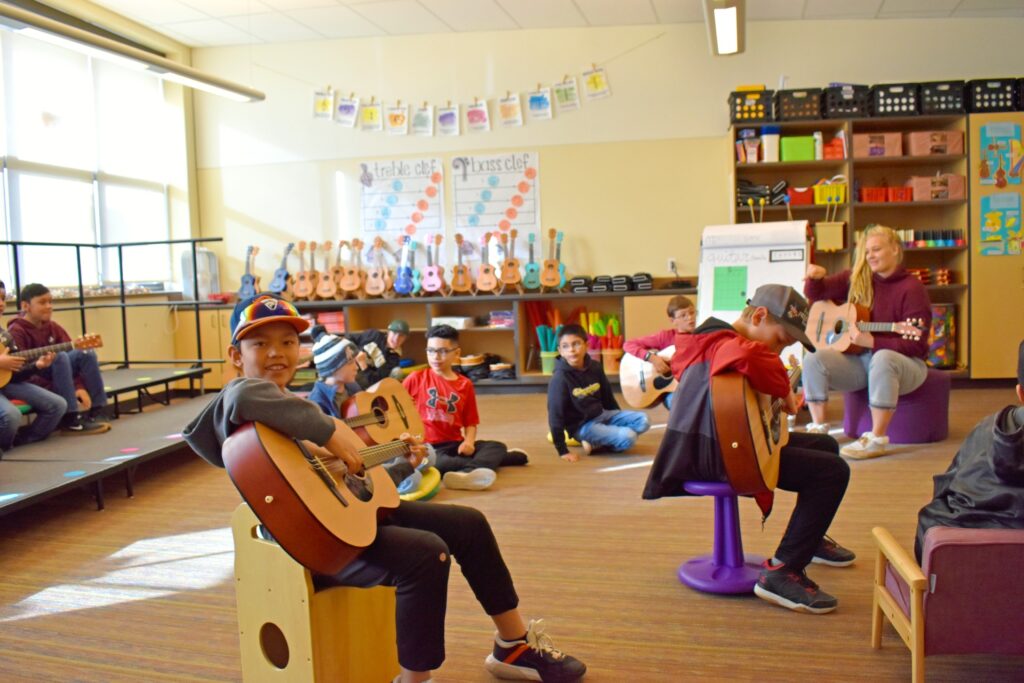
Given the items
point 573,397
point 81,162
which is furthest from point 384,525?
point 81,162

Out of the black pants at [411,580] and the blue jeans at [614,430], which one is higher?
the black pants at [411,580]

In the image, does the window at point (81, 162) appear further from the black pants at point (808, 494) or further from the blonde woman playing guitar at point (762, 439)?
the black pants at point (808, 494)

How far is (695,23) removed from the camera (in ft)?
23.9

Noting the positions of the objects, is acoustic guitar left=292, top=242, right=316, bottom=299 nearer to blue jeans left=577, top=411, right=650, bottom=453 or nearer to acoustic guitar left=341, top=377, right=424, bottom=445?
blue jeans left=577, top=411, right=650, bottom=453

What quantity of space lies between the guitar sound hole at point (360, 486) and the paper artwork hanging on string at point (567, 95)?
6.10 metres

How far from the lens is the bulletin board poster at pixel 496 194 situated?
766cm

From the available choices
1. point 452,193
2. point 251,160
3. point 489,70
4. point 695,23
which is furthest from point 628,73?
point 251,160

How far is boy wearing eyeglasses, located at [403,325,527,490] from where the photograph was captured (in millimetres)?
4297

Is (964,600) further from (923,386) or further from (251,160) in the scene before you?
(251,160)

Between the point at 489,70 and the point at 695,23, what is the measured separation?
1887 mm

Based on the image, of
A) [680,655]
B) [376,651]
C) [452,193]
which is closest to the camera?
[376,651]

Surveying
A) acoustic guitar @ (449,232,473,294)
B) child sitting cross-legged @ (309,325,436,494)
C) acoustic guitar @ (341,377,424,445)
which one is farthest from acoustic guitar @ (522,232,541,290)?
acoustic guitar @ (341,377,424,445)

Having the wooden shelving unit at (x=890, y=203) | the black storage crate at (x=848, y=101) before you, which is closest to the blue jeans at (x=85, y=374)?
the wooden shelving unit at (x=890, y=203)

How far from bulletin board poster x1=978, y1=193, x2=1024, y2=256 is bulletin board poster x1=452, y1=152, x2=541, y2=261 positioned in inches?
146
